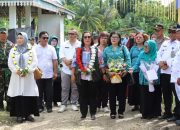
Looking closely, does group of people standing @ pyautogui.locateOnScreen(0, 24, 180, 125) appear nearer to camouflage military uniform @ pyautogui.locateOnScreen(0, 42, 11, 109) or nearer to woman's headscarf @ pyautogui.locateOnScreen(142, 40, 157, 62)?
woman's headscarf @ pyautogui.locateOnScreen(142, 40, 157, 62)

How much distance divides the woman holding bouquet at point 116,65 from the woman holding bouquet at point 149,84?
0.35 metres

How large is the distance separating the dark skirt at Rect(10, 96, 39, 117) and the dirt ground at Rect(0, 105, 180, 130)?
0.20 metres

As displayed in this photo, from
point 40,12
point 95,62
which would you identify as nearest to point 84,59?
point 95,62

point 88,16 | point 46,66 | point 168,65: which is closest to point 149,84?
point 168,65

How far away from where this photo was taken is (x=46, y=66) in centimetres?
942

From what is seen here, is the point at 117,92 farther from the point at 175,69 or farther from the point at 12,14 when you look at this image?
the point at 12,14

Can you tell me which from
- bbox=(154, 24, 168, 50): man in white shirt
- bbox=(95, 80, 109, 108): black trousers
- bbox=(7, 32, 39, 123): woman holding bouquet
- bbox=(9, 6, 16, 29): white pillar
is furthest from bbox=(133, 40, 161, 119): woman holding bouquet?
bbox=(9, 6, 16, 29): white pillar

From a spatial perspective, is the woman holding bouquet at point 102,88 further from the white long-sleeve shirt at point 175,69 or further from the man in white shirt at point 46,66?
the white long-sleeve shirt at point 175,69

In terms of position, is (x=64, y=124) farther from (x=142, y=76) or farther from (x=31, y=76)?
(x=142, y=76)

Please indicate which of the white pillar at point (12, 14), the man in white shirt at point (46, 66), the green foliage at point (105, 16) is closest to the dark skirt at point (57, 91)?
the man in white shirt at point (46, 66)

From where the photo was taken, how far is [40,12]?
23.6 meters

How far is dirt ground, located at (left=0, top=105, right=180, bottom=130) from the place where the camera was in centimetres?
783

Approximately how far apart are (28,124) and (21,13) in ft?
41.6

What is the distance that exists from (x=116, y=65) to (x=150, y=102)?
1100 mm
